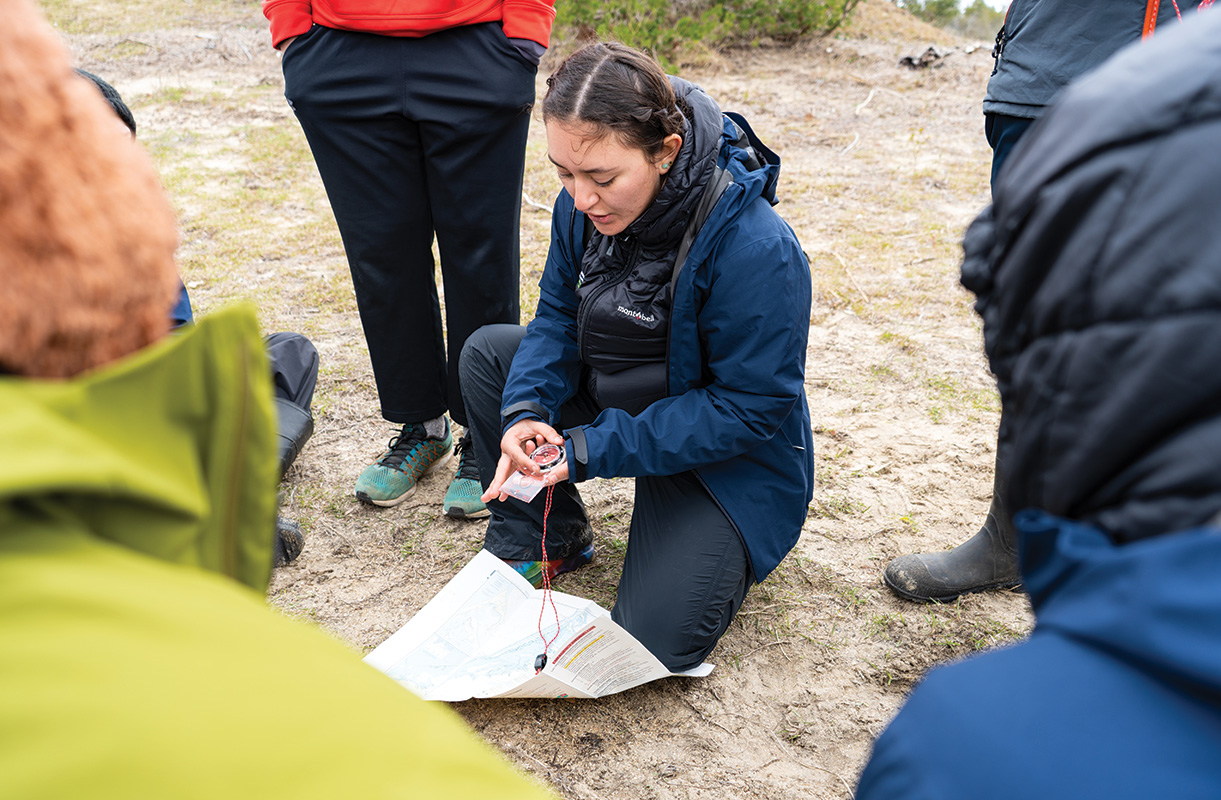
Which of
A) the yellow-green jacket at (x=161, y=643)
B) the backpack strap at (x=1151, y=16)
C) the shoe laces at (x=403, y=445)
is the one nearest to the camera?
the yellow-green jacket at (x=161, y=643)

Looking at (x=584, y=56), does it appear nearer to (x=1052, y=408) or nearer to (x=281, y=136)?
(x=1052, y=408)

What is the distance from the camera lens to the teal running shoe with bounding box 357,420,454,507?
2.62 metres

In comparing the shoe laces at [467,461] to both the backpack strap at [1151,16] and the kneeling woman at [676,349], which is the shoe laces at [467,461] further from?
the backpack strap at [1151,16]

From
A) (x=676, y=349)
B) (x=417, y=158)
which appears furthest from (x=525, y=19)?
(x=676, y=349)

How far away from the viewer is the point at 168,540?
22.7 inches

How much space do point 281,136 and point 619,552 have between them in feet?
16.7

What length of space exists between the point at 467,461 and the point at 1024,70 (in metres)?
1.82

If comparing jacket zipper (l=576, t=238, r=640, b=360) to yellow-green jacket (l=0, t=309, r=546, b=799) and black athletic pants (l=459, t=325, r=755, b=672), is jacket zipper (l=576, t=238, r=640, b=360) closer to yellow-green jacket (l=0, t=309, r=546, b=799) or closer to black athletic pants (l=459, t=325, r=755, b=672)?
black athletic pants (l=459, t=325, r=755, b=672)

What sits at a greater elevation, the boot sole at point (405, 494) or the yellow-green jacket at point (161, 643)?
the yellow-green jacket at point (161, 643)

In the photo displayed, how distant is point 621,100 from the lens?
1820 mm

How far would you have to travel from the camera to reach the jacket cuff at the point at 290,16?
7.16 feet

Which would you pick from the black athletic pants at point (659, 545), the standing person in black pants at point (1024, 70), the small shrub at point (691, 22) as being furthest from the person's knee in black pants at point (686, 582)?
the small shrub at point (691, 22)

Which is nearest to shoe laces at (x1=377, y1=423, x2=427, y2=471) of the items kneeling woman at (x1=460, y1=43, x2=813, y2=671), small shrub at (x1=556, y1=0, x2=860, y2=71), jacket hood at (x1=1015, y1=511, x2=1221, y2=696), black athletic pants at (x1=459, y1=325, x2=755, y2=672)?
black athletic pants at (x1=459, y1=325, x2=755, y2=672)

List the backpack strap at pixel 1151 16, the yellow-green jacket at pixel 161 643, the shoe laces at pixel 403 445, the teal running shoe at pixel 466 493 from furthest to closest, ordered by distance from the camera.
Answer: the shoe laces at pixel 403 445 < the teal running shoe at pixel 466 493 < the backpack strap at pixel 1151 16 < the yellow-green jacket at pixel 161 643
